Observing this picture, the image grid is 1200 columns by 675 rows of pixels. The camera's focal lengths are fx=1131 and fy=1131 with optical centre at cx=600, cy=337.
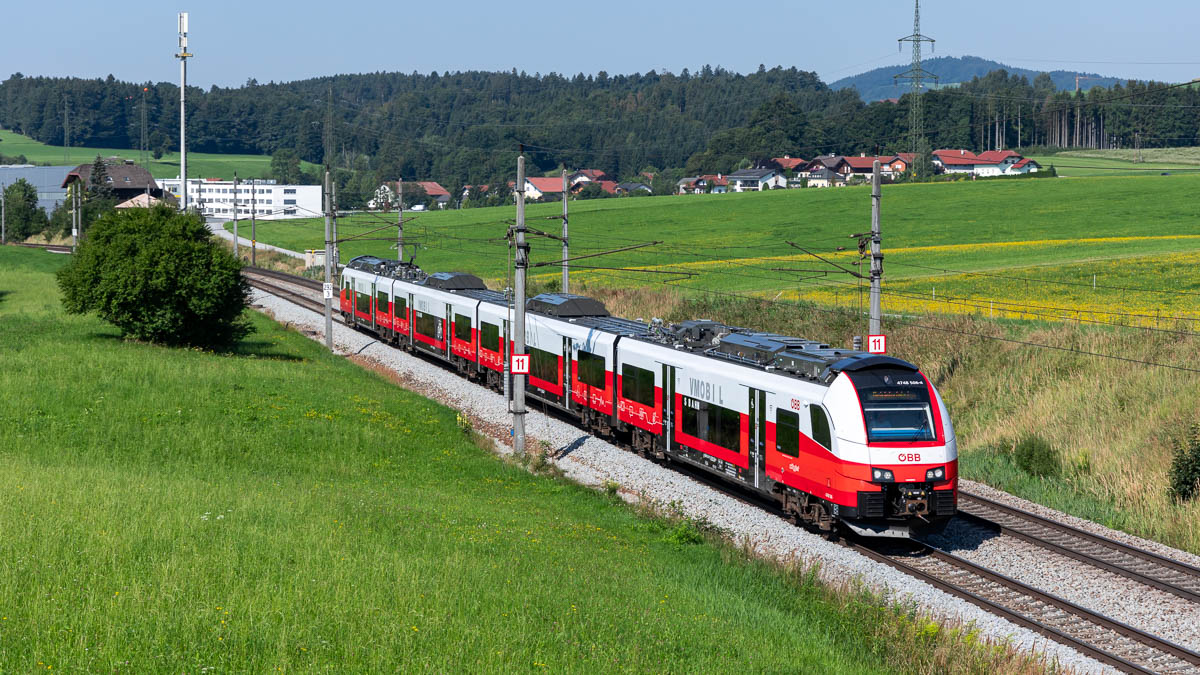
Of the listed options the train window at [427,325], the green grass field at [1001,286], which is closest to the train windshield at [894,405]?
the green grass field at [1001,286]

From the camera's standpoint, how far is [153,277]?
39.9 meters

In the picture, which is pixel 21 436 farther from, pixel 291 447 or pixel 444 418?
pixel 444 418

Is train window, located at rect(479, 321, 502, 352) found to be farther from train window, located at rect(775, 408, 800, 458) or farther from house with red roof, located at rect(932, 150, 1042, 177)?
house with red roof, located at rect(932, 150, 1042, 177)

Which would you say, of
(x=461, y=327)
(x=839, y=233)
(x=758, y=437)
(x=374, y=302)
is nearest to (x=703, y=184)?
(x=839, y=233)

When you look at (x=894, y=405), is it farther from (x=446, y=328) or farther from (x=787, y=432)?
(x=446, y=328)

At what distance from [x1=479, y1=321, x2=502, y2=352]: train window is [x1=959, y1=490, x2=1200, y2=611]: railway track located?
18.0 meters

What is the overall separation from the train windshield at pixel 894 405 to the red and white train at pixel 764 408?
2 centimetres

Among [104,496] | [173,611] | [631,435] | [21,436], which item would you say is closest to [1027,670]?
[173,611]

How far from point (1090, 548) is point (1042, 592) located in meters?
3.53

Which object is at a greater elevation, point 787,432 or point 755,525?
point 787,432

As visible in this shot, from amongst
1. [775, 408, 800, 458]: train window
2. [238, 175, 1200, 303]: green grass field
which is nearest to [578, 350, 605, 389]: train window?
[775, 408, 800, 458]: train window

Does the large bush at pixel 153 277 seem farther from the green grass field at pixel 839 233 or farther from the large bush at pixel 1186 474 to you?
the large bush at pixel 1186 474

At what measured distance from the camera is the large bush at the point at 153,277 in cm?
3988

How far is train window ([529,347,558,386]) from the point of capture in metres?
34.2
